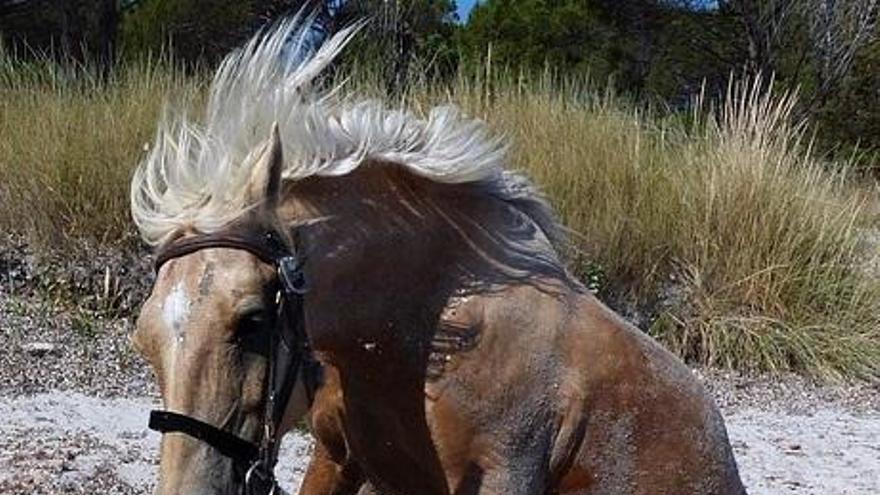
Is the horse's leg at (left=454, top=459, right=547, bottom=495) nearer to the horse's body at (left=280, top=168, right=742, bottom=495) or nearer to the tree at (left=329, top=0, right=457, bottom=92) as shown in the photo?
the horse's body at (left=280, top=168, right=742, bottom=495)

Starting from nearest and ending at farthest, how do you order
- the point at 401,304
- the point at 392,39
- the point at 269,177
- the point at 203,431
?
the point at 203,431 → the point at 269,177 → the point at 401,304 → the point at 392,39

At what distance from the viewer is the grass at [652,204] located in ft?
22.2

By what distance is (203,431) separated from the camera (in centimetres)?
173

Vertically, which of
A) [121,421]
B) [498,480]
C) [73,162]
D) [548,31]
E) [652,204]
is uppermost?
[498,480]

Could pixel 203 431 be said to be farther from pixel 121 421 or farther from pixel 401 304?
pixel 121 421

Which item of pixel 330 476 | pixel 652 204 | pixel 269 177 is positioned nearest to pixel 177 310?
pixel 269 177

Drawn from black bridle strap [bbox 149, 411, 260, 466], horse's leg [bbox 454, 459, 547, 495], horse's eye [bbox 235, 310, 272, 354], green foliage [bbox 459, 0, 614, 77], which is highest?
horse's eye [bbox 235, 310, 272, 354]

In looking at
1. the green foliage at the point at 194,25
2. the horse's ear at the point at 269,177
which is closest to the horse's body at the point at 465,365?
the horse's ear at the point at 269,177

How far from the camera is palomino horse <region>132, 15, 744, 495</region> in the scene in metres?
1.87

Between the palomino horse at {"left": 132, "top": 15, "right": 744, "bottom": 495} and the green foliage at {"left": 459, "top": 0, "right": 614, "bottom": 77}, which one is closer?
the palomino horse at {"left": 132, "top": 15, "right": 744, "bottom": 495}

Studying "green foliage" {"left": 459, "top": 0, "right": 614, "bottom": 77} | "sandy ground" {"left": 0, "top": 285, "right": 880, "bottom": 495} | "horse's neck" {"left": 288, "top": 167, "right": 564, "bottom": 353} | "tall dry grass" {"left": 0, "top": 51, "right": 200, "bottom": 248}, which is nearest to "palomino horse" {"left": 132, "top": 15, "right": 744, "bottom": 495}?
"horse's neck" {"left": 288, "top": 167, "right": 564, "bottom": 353}

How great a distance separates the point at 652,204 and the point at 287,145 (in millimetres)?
5320

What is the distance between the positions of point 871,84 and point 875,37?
185 cm

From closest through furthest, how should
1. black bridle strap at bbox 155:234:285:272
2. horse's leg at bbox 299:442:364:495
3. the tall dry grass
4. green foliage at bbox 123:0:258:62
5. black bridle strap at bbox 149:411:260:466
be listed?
black bridle strap at bbox 149:411:260:466 < black bridle strap at bbox 155:234:285:272 < horse's leg at bbox 299:442:364:495 < the tall dry grass < green foliage at bbox 123:0:258:62
